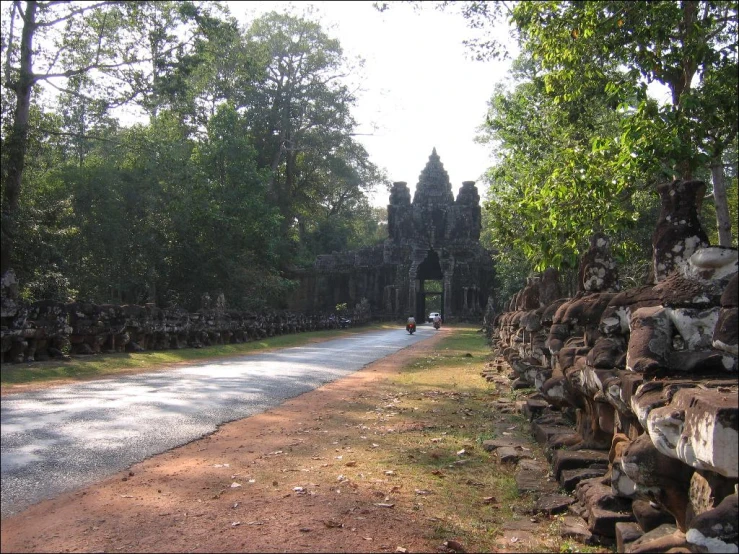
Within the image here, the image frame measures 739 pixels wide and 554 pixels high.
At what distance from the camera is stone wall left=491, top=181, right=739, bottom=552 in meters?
3.06

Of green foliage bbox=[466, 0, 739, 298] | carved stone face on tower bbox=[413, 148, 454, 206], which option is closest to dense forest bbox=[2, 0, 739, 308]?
green foliage bbox=[466, 0, 739, 298]

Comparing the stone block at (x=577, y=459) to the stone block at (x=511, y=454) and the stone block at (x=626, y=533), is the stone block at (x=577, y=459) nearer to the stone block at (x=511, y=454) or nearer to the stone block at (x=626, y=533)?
the stone block at (x=511, y=454)

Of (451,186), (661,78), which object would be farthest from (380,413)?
(451,186)

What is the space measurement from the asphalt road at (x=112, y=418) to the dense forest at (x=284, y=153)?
39.2 inches

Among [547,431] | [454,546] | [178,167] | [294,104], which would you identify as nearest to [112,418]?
[454,546]

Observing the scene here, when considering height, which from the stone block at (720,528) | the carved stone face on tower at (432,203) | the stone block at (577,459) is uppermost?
the carved stone face on tower at (432,203)

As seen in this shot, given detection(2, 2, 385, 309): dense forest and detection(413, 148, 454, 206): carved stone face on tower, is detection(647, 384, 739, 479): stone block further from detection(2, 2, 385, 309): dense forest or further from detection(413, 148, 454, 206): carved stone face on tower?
detection(413, 148, 454, 206): carved stone face on tower

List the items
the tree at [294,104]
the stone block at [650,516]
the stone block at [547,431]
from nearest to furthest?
the stone block at [650,516] → the stone block at [547,431] → the tree at [294,104]

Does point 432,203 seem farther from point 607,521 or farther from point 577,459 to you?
point 607,521

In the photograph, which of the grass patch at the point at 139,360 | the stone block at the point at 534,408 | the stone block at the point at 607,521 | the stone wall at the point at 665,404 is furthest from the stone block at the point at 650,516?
the grass patch at the point at 139,360

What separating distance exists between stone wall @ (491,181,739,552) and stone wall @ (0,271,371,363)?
517cm

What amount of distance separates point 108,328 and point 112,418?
12120 millimetres

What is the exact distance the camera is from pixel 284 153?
4888 centimetres

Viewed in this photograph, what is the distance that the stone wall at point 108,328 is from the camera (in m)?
11.9
